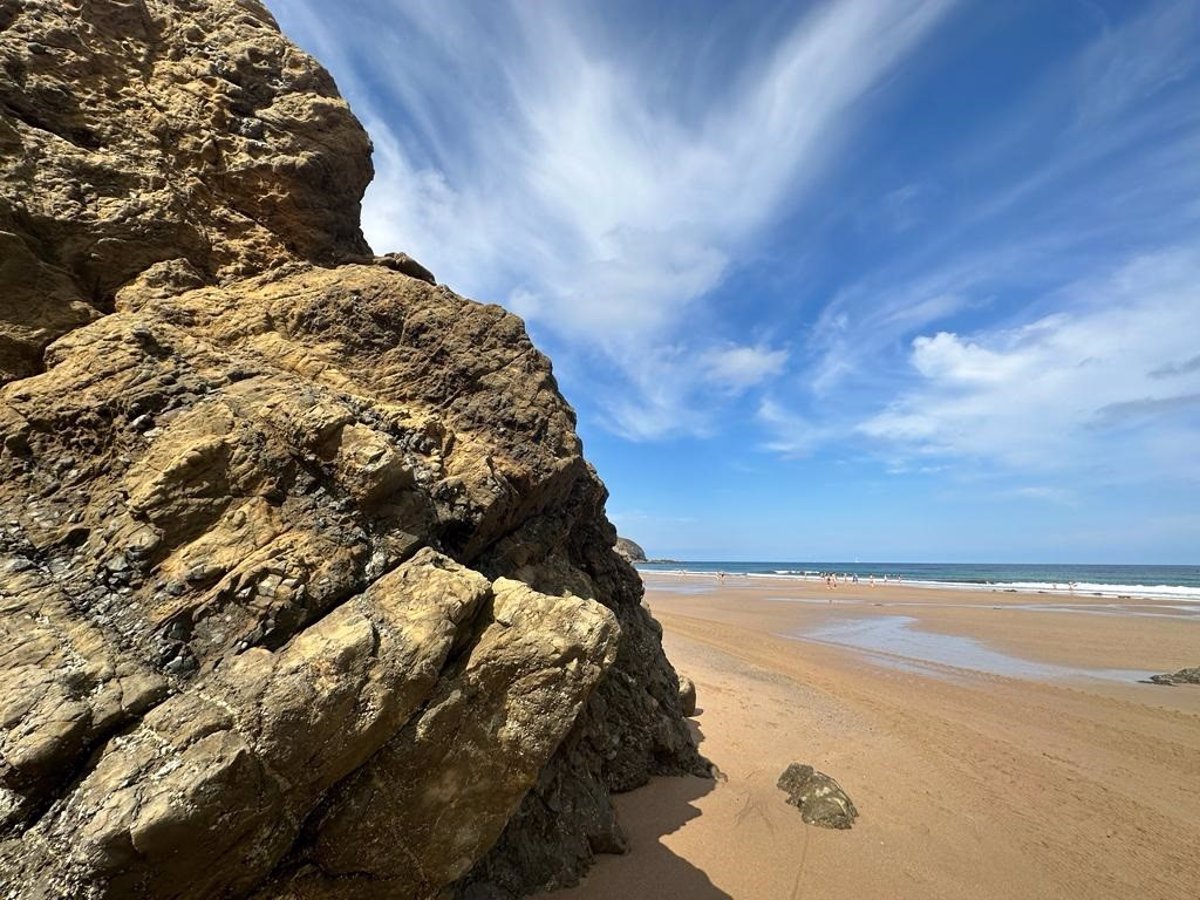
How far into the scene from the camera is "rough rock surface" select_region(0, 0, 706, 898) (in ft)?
11.3

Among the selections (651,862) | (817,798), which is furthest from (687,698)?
(651,862)

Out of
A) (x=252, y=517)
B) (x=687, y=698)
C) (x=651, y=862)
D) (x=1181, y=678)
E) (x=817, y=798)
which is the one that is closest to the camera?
(x=252, y=517)

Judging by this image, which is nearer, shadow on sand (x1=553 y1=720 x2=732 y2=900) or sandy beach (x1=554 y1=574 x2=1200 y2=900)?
shadow on sand (x1=553 y1=720 x2=732 y2=900)

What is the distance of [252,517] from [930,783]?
10438mm

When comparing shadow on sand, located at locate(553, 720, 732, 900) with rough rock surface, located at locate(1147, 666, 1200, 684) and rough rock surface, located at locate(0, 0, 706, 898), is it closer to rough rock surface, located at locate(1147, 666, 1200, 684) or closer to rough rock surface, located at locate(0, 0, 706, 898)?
rough rock surface, located at locate(0, 0, 706, 898)

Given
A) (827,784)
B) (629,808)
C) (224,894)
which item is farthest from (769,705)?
(224,894)

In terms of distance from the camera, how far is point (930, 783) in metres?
9.47

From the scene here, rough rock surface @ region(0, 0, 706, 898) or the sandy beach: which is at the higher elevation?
rough rock surface @ region(0, 0, 706, 898)

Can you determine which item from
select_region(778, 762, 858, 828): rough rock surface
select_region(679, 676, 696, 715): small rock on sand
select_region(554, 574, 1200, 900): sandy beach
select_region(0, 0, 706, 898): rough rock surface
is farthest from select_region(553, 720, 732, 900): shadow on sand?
select_region(679, 676, 696, 715): small rock on sand

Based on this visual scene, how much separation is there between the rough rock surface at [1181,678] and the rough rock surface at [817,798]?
1599 centimetres

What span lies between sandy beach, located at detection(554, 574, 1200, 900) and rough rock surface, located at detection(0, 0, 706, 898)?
146 centimetres

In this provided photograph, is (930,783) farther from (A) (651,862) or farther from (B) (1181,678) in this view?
(B) (1181,678)

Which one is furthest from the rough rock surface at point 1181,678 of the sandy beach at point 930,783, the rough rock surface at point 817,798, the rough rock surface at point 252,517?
the rough rock surface at point 252,517

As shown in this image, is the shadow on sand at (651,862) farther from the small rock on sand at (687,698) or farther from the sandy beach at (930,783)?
the small rock on sand at (687,698)
